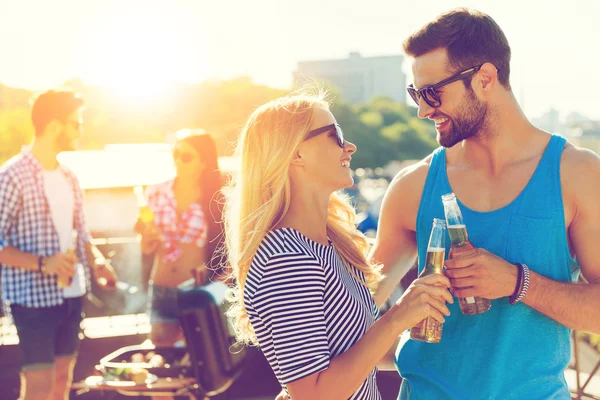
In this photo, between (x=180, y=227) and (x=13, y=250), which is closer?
(x=13, y=250)

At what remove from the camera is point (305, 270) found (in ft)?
6.28

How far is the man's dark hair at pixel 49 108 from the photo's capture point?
15.3 ft

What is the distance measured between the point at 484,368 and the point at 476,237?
1.36 feet

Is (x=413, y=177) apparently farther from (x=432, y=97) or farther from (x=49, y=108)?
(x=49, y=108)

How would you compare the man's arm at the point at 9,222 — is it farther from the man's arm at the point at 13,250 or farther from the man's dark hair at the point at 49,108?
the man's dark hair at the point at 49,108

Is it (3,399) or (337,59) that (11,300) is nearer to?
(3,399)

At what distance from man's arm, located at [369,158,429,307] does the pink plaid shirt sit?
2661mm

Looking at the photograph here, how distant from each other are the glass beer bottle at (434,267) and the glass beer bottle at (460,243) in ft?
0.10

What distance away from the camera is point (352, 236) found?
8.49 ft

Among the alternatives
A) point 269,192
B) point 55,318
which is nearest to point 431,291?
point 269,192

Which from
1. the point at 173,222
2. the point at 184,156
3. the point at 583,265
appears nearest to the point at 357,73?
the point at 184,156

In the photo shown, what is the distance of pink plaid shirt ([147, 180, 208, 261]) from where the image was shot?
17.0 ft

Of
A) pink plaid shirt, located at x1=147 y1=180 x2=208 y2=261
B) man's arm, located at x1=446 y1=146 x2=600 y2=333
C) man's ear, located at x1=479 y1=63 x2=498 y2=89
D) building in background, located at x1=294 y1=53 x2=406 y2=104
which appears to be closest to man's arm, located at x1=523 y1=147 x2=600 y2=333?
man's arm, located at x1=446 y1=146 x2=600 y2=333

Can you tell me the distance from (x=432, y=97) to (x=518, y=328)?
82 centimetres
